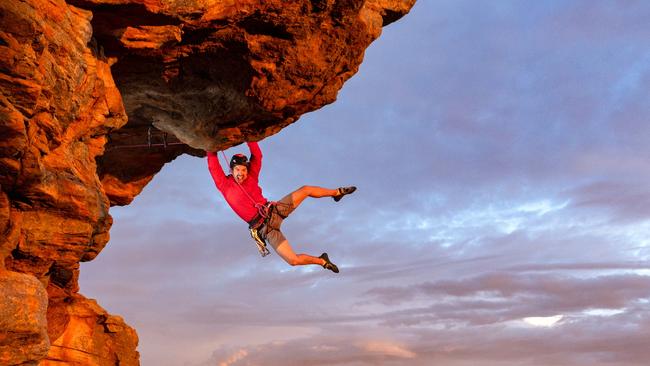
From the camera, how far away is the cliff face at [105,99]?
33.6 feet

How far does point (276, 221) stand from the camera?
16.8m

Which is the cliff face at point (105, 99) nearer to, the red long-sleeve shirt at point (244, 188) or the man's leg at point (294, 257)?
the red long-sleeve shirt at point (244, 188)

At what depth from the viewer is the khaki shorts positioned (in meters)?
16.8

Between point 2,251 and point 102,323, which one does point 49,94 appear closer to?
point 2,251

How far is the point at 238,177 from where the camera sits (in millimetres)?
16828

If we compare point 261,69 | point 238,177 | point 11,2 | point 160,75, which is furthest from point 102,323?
point 11,2

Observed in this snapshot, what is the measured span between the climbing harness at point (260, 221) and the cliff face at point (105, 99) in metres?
2.26

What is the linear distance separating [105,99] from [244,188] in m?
4.29

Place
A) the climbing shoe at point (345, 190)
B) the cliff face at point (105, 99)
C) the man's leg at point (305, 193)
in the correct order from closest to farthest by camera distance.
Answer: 1. the cliff face at point (105, 99)
2. the climbing shoe at point (345, 190)
3. the man's leg at point (305, 193)

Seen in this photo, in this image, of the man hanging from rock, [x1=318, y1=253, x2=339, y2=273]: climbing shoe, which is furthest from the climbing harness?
[x1=318, y1=253, x2=339, y2=273]: climbing shoe

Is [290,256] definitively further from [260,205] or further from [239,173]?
[239,173]

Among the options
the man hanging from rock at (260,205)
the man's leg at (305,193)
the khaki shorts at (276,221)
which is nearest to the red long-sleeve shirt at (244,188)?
the man hanging from rock at (260,205)

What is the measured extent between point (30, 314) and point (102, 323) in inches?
245

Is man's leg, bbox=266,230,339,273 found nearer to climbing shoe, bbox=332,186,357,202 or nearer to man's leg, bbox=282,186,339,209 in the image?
man's leg, bbox=282,186,339,209
